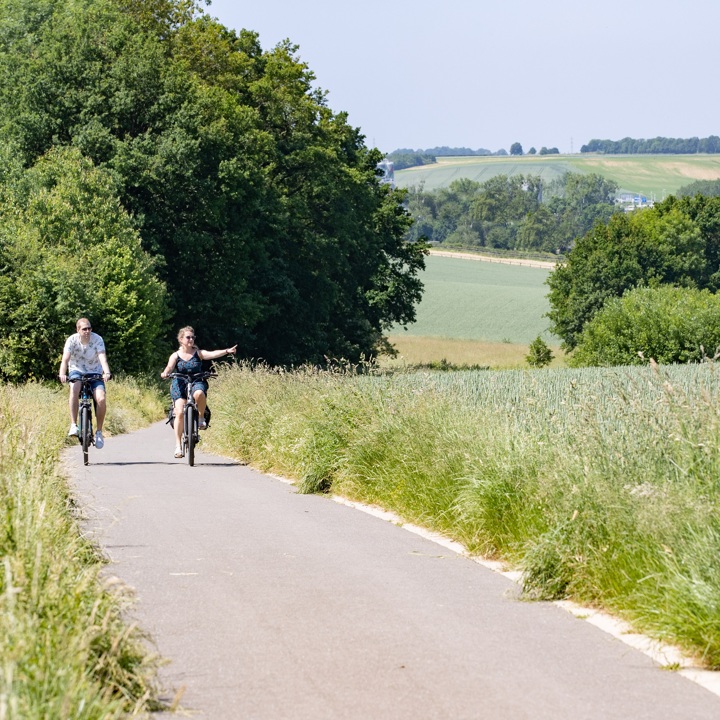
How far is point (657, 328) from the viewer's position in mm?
80562

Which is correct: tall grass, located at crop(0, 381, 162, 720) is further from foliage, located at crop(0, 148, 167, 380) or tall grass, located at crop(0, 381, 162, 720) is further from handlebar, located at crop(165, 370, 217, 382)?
foliage, located at crop(0, 148, 167, 380)

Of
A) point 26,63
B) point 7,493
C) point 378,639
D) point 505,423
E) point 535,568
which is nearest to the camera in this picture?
point 378,639

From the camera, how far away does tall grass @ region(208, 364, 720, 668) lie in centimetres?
768

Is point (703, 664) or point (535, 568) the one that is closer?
point (703, 664)

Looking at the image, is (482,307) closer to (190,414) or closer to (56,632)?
(190,414)

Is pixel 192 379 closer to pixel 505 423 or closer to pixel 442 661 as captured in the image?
pixel 505 423

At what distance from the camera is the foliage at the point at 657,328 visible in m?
79.5

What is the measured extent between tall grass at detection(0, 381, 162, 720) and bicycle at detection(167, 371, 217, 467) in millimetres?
10399

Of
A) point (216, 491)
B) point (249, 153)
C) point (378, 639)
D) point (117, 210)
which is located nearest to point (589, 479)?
point (378, 639)

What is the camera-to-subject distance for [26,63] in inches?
2200

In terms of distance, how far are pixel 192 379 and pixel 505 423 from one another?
7.78 m

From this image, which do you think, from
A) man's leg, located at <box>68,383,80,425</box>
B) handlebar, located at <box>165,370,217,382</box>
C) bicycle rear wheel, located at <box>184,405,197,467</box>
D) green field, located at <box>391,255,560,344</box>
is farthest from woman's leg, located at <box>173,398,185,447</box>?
green field, located at <box>391,255,560,344</box>

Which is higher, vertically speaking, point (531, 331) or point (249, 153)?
point (249, 153)

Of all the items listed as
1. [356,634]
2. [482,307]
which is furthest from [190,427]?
[482,307]
